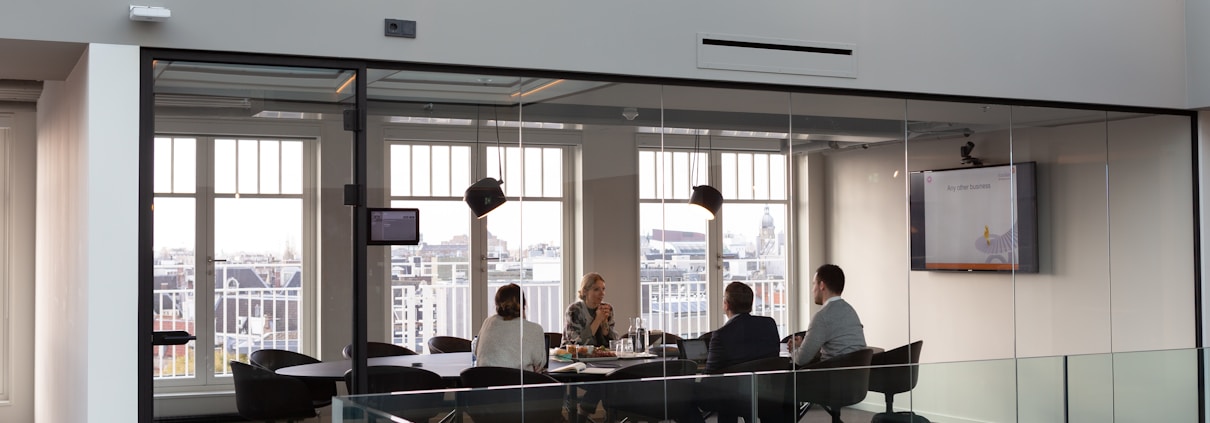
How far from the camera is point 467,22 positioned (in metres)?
5.53

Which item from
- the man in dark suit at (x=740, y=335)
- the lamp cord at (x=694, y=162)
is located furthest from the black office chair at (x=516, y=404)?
the lamp cord at (x=694, y=162)

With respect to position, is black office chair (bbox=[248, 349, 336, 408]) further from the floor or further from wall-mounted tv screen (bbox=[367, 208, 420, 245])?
wall-mounted tv screen (bbox=[367, 208, 420, 245])

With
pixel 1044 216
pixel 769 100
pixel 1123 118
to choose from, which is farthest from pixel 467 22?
pixel 1123 118

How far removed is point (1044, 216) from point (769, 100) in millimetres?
2185

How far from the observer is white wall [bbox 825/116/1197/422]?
667cm

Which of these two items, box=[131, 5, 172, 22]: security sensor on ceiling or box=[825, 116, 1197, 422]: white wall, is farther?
box=[825, 116, 1197, 422]: white wall

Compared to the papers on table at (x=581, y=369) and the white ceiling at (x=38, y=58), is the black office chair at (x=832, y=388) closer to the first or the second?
the papers on table at (x=581, y=369)

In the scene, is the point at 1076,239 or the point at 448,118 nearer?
the point at 448,118

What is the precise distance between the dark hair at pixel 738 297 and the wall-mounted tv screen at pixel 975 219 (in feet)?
3.89

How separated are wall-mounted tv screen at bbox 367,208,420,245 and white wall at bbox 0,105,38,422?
4.55 meters

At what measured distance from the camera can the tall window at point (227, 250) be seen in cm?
505

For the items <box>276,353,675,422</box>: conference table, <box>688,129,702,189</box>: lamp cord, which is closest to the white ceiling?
<box>276,353,675,422</box>: conference table

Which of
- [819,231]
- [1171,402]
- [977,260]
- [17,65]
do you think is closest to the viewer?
[17,65]

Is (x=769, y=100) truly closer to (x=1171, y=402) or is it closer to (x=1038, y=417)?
(x=1038, y=417)
